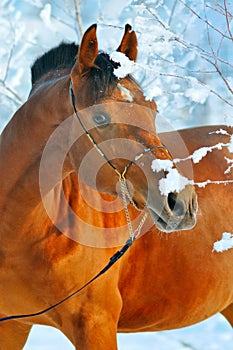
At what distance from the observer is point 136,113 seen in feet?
7.59

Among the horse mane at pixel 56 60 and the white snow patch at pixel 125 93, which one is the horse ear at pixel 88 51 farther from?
the horse mane at pixel 56 60

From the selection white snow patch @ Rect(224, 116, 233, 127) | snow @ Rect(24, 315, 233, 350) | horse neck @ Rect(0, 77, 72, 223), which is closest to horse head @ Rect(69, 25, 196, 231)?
horse neck @ Rect(0, 77, 72, 223)

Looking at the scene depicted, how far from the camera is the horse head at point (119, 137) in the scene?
2.24 meters

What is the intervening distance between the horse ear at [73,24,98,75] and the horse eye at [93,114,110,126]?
0.64 ft

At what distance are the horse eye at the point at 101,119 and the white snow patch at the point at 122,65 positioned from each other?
6.3 inches

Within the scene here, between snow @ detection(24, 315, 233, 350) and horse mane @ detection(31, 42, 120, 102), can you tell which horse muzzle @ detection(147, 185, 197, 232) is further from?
snow @ detection(24, 315, 233, 350)

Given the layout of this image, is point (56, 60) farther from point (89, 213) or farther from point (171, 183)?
point (171, 183)

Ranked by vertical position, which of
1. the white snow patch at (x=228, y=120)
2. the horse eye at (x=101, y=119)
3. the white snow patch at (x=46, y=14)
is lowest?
the horse eye at (x=101, y=119)

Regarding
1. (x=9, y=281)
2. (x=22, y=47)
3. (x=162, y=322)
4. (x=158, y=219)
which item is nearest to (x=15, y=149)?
(x=9, y=281)

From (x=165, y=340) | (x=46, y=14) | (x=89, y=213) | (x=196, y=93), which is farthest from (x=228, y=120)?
(x=46, y=14)

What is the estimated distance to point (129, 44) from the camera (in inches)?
100

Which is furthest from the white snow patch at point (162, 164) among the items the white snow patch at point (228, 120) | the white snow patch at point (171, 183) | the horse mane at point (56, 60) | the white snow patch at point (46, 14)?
the white snow patch at point (46, 14)

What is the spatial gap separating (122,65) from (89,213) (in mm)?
744

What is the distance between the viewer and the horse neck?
101 inches
